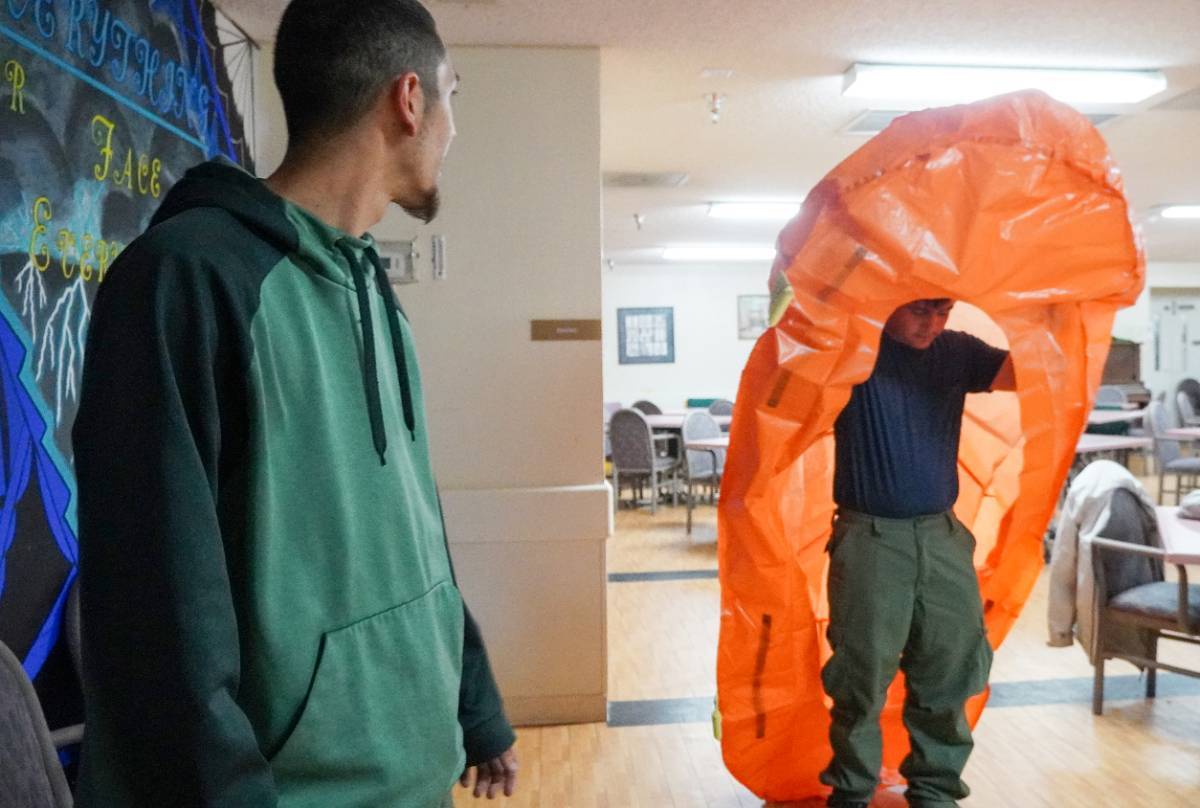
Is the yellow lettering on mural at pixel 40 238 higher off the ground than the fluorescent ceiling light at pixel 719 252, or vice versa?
the fluorescent ceiling light at pixel 719 252

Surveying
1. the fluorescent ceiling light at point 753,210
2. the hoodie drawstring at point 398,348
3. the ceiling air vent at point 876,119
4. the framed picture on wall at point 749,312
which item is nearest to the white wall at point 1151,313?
the framed picture on wall at point 749,312

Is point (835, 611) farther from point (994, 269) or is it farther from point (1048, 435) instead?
point (994, 269)

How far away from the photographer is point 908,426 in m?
2.39

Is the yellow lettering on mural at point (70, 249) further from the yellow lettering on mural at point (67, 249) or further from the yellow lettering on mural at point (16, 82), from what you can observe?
the yellow lettering on mural at point (16, 82)

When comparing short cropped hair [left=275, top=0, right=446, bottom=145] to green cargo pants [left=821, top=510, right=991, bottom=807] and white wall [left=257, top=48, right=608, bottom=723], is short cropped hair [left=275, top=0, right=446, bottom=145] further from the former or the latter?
white wall [left=257, top=48, right=608, bottom=723]

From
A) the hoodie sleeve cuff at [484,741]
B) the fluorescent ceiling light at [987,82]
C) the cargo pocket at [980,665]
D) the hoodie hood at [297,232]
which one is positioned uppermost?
the fluorescent ceiling light at [987,82]

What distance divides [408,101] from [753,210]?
6.13 m

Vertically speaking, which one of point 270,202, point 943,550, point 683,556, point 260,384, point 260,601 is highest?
point 270,202

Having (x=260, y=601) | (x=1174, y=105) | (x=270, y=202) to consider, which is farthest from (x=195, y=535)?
(x=1174, y=105)

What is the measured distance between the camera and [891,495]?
7.71 feet

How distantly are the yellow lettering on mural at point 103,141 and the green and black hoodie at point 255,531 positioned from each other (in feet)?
4.97

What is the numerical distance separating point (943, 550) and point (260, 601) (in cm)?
206

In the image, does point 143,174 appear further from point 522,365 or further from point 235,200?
point 235,200

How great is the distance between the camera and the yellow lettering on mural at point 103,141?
2.06m
